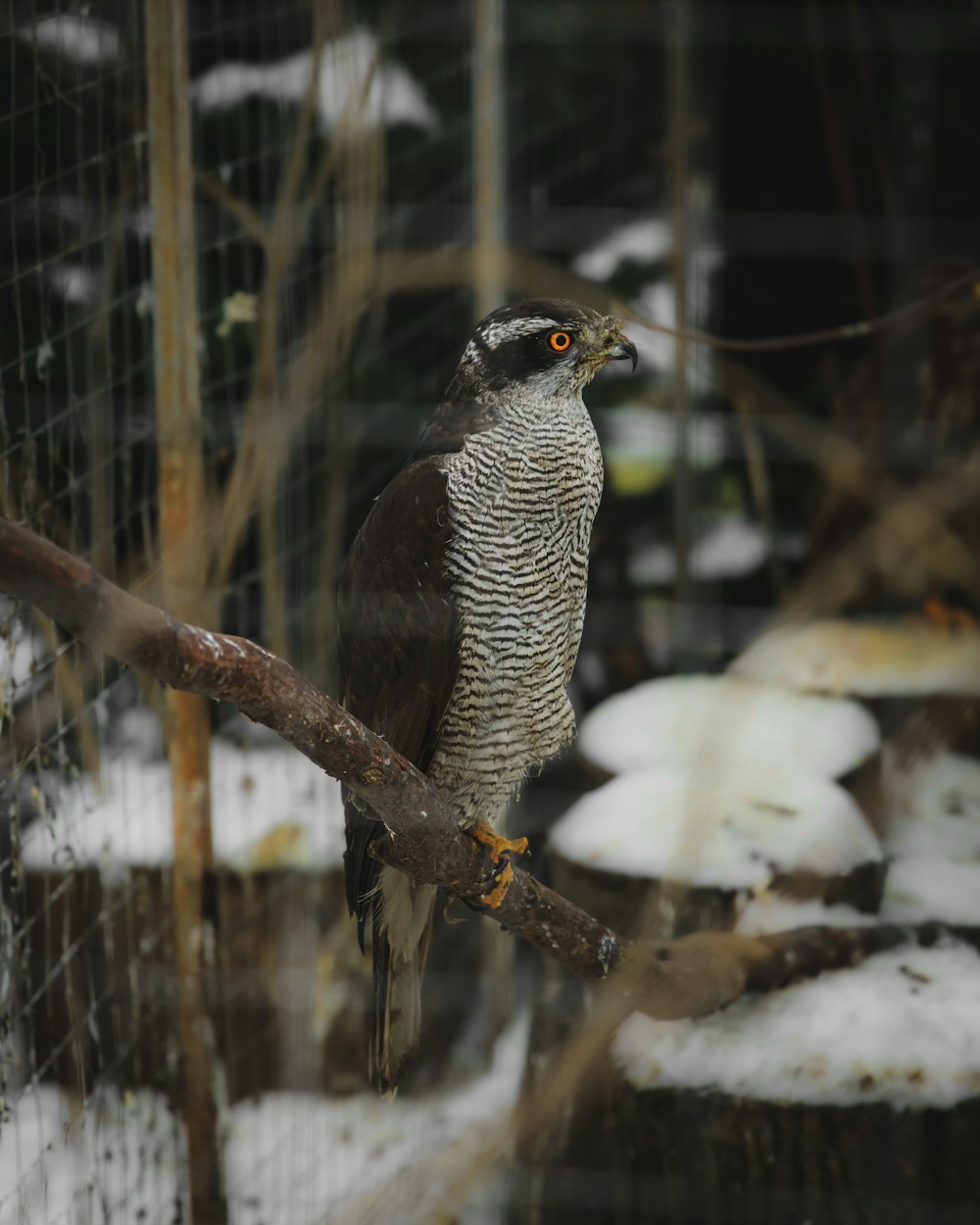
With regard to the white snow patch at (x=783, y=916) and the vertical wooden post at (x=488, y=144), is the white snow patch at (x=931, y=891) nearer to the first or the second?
the white snow patch at (x=783, y=916)

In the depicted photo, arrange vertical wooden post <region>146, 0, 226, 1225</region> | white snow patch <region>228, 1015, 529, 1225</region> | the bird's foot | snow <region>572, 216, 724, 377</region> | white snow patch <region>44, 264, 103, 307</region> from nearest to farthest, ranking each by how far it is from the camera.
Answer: the bird's foot < vertical wooden post <region>146, 0, 226, 1225</region> < white snow patch <region>44, 264, 103, 307</region> < white snow patch <region>228, 1015, 529, 1225</region> < snow <region>572, 216, 724, 377</region>

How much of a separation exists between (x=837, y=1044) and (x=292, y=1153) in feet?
4.92

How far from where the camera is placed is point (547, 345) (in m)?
2.03

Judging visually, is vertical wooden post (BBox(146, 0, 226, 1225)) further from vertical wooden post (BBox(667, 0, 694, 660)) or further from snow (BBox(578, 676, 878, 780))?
vertical wooden post (BBox(667, 0, 694, 660))

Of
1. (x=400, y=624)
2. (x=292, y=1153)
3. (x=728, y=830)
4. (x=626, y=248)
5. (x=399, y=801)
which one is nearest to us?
(x=399, y=801)

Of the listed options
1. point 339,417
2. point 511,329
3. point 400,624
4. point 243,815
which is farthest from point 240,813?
point 511,329

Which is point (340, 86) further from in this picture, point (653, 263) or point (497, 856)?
point (497, 856)

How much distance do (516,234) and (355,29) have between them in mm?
946

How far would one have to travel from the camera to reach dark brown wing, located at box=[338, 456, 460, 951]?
2090 millimetres

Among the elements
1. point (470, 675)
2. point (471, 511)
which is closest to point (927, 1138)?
point (470, 675)

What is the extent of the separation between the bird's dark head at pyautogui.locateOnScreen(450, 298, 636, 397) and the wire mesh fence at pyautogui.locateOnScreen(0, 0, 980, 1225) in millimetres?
288

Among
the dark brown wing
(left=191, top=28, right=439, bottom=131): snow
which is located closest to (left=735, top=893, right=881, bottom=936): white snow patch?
the dark brown wing

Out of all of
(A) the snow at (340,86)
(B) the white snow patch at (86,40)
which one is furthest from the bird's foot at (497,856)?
(A) the snow at (340,86)

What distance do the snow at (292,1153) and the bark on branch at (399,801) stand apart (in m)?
0.63
